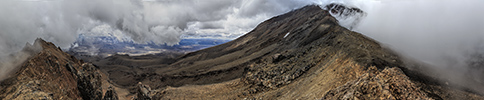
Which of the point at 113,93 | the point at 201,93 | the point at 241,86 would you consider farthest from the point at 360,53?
the point at 113,93

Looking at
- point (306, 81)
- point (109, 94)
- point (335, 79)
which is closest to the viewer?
point (335, 79)

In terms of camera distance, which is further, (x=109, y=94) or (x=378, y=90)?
(x=109, y=94)

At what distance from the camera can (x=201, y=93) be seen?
2041 inches

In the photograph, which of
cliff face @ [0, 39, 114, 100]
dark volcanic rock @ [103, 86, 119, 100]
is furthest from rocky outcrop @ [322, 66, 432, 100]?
dark volcanic rock @ [103, 86, 119, 100]

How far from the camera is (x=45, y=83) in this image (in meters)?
36.2

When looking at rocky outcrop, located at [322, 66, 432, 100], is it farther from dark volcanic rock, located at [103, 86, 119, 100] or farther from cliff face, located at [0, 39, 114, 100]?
dark volcanic rock, located at [103, 86, 119, 100]

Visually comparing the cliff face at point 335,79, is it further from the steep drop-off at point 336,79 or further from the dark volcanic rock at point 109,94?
the dark volcanic rock at point 109,94

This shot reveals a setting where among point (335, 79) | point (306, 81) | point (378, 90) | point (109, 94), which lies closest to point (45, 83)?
point (109, 94)

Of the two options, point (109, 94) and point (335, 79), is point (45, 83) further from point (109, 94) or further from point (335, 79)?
point (335, 79)

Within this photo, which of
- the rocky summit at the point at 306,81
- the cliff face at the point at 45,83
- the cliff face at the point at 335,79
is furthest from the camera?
the cliff face at the point at 45,83

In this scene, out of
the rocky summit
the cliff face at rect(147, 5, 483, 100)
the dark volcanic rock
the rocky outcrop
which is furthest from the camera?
the dark volcanic rock

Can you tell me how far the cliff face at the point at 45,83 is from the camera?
29.5 meters

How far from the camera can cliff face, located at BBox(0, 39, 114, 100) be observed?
2950cm

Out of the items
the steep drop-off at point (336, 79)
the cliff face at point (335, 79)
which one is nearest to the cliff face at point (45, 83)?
the steep drop-off at point (336, 79)
